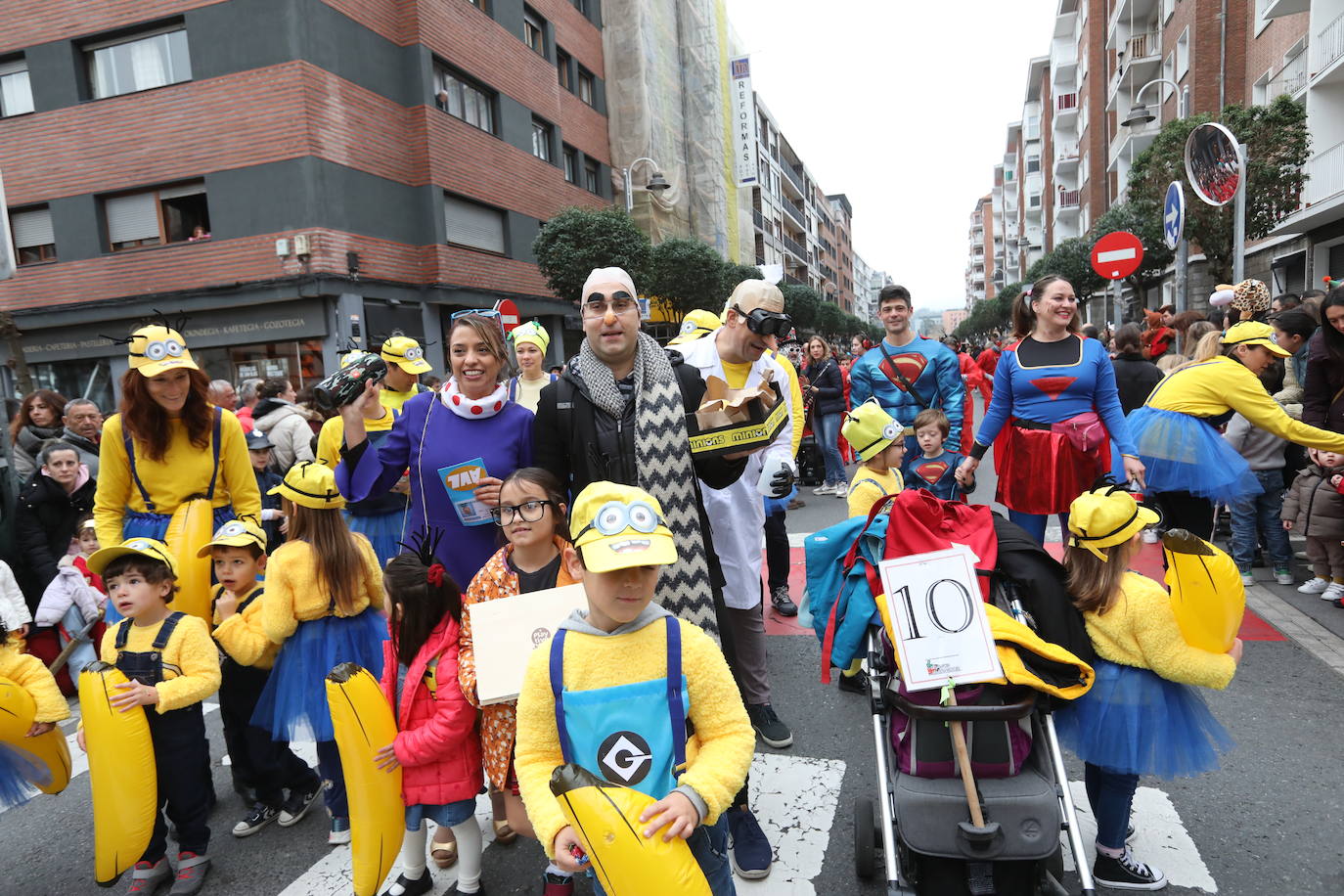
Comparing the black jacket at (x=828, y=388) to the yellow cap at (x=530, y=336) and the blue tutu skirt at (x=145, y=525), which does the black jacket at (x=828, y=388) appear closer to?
the yellow cap at (x=530, y=336)

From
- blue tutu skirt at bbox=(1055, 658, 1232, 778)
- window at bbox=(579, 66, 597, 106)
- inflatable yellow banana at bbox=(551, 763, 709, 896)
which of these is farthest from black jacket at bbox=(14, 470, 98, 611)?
window at bbox=(579, 66, 597, 106)

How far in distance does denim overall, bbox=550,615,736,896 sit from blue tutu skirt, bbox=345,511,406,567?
3.24 m

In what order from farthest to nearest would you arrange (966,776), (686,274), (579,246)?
(686,274), (579,246), (966,776)

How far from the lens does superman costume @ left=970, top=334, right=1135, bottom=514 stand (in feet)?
13.8

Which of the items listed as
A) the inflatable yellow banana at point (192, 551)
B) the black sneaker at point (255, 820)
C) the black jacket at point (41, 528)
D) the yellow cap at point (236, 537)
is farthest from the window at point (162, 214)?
the black sneaker at point (255, 820)

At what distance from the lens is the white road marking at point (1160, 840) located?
2.72 meters

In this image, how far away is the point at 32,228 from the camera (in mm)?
18188

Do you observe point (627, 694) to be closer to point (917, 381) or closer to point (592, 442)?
point (592, 442)

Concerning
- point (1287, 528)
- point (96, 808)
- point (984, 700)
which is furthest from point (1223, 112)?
point (96, 808)

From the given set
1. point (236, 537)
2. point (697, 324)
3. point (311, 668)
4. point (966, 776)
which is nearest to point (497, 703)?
point (311, 668)

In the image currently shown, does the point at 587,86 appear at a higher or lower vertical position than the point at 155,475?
higher

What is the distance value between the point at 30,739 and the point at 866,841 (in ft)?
10.9

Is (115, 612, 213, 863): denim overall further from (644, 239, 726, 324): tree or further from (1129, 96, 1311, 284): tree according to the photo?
(644, 239, 726, 324): tree

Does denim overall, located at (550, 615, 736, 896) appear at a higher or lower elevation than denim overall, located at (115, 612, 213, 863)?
higher
